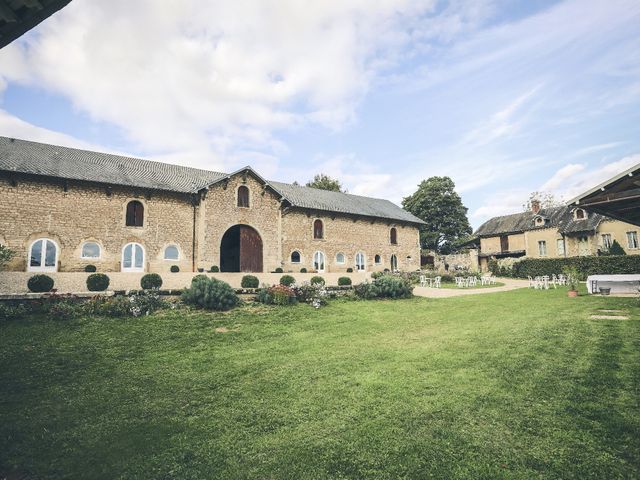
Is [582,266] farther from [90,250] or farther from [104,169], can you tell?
[104,169]

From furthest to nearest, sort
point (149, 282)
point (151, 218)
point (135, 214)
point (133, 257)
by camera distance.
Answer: point (151, 218)
point (135, 214)
point (133, 257)
point (149, 282)

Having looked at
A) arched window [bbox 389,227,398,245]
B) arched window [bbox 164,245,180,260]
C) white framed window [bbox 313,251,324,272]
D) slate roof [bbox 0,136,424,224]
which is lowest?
white framed window [bbox 313,251,324,272]

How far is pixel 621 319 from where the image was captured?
29.6ft

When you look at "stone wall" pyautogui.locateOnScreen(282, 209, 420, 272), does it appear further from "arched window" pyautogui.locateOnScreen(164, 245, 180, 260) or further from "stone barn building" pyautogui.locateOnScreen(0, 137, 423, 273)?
"arched window" pyautogui.locateOnScreen(164, 245, 180, 260)

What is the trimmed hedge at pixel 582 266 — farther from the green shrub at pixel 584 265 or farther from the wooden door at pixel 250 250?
the wooden door at pixel 250 250

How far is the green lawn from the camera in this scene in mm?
3510

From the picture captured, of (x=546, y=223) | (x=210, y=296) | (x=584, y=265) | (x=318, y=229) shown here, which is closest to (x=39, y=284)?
(x=210, y=296)

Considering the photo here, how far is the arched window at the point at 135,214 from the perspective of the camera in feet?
64.8

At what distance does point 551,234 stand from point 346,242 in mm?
21260

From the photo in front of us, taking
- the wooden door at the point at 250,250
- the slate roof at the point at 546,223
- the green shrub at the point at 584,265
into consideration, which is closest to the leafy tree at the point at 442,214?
the slate roof at the point at 546,223

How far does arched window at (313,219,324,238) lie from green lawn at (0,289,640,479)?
1811cm

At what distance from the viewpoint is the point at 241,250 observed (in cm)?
2261

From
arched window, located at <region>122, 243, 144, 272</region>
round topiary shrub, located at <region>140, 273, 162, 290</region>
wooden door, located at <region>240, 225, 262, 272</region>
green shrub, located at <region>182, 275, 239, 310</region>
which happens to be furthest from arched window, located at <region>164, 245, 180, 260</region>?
green shrub, located at <region>182, 275, 239, 310</region>

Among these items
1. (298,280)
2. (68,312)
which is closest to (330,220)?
(298,280)
